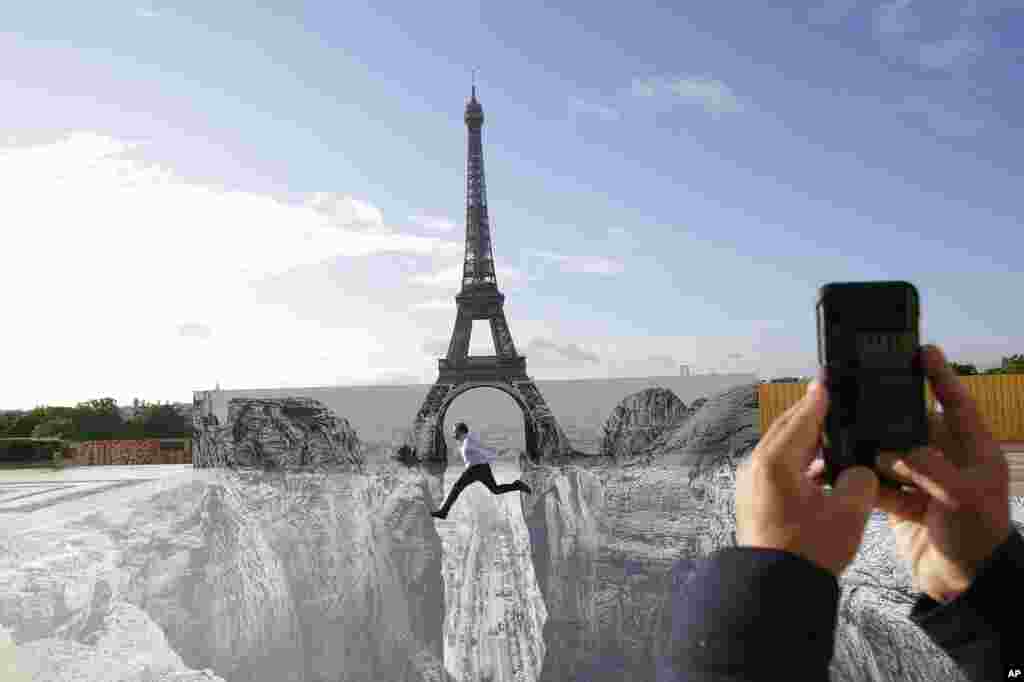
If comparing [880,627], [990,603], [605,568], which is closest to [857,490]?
[990,603]

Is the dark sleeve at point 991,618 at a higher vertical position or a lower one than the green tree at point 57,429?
higher

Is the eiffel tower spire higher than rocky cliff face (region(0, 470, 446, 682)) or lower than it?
higher

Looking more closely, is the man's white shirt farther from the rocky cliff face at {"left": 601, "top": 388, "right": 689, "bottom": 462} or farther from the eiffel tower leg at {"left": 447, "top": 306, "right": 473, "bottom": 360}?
the eiffel tower leg at {"left": 447, "top": 306, "right": 473, "bottom": 360}

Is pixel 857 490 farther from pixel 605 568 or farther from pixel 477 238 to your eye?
pixel 477 238

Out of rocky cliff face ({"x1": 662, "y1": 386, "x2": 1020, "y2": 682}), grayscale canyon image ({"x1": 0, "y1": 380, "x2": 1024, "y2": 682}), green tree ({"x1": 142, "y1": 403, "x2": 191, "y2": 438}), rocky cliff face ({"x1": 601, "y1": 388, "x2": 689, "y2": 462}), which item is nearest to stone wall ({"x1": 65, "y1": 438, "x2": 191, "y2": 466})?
green tree ({"x1": 142, "y1": 403, "x2": 191, "y2": 438})

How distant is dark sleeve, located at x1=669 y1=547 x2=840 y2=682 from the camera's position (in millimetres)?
813

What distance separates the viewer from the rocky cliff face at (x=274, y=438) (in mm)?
20062

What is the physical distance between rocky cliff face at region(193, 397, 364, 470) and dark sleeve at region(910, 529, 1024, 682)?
20.0 m

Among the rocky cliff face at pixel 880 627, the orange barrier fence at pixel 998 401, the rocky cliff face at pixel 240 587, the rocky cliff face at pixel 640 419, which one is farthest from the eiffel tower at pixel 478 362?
the rocky cliff face at pixel 880 627

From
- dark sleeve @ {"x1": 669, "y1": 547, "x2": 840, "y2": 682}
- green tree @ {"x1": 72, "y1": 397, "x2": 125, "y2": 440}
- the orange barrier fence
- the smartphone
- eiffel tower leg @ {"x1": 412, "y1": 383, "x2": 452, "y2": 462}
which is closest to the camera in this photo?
dark sleeve @ {"x1": 669, "y1": 547, "x2": 840, "y2": 682}

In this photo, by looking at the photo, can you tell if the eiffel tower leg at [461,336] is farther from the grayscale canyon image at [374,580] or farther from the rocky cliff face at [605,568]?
the rocky cliff face at [605,568]

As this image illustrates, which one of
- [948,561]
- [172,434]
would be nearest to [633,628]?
[948,561]

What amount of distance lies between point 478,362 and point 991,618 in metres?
29.9

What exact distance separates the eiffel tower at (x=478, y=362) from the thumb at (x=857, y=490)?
21.3m
